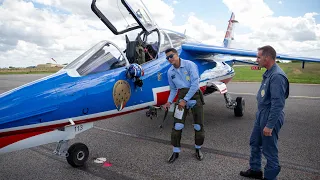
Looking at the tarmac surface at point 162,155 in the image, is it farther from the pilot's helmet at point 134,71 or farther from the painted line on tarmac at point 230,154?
the pilot's helmet at point 134,71

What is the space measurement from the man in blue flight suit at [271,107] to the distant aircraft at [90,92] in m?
2.00

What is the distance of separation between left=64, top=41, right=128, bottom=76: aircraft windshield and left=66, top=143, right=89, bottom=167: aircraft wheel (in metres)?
1.19

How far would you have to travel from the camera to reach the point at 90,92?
3621 mm

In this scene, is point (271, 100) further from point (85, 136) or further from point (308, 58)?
point (308, 58)

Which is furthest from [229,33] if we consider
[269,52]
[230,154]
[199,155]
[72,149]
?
[72,149]

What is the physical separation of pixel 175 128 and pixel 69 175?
1824 millimetres

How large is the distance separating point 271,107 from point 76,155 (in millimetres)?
2947

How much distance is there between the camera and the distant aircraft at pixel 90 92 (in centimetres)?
308

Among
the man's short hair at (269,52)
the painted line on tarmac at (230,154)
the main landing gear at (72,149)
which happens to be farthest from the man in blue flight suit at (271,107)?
the main landing gear at (72,149)

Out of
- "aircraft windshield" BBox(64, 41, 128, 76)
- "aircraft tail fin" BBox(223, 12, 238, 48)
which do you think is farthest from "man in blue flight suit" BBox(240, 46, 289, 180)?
"aircraft tail fin" BBox(223, 12, 238, 48)

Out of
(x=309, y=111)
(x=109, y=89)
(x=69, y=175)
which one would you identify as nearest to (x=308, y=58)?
→ (x=309, y=111)

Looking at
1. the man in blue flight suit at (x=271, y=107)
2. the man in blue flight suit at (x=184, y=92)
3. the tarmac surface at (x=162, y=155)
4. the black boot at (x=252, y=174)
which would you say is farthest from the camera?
the man in blue flight suit at (x=184, y=92)

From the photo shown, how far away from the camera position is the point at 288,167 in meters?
3.75

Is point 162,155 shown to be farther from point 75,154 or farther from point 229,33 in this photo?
point 229,33
